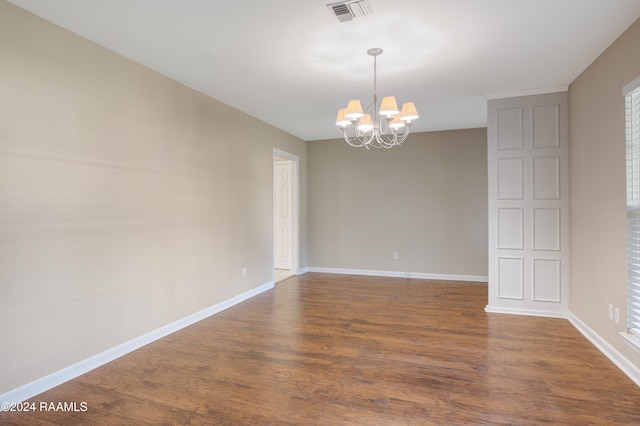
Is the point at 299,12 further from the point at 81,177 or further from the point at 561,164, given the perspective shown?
the point at 561,164

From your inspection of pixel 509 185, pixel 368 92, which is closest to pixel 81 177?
pixel 368 92

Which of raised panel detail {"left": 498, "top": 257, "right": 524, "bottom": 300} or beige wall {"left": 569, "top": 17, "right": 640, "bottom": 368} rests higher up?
beige wall {"left": 569, "top": 17, "right": 640, "bottom": 368}

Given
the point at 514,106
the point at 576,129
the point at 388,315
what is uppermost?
the point at 514,106

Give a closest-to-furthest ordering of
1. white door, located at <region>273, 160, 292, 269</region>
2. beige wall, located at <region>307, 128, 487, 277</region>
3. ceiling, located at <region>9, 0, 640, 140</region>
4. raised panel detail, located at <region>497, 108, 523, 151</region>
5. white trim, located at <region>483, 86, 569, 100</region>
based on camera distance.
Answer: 1. ceiling, located at <region>9, 0, 640, 140</region>
2. white trim, located at <region>483, 86, 569, 100</region>
3. raised panel detail, located at <region>497, 108, 523, 151</region>
4. beige wall, located at <region>307, 128, 487, 277</region>
5. white door, located at <region>273, 160, 292, 269</region>

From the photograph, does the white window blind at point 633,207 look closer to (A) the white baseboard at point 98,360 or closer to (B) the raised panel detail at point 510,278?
(B) the raised panel detail at point 510,278

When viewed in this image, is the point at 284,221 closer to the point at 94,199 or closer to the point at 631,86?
the point at 94,199

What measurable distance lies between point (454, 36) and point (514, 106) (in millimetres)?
1785

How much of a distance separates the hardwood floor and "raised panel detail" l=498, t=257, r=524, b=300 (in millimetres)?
280

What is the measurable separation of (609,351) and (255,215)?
407cm

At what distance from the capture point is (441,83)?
3.64 m

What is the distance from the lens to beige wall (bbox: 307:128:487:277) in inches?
224

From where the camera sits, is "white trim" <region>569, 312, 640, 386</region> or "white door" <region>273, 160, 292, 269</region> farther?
"white door" <region>273, 160, 292, 269</region>

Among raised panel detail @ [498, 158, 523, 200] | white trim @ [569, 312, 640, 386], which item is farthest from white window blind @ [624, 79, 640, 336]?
raised panel detail @ [498, 158, 523, 200]

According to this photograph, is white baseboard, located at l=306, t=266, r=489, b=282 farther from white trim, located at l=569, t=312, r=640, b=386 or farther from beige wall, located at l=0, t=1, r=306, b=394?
beige wall, located at l=0, t=1, r=306, b=394
